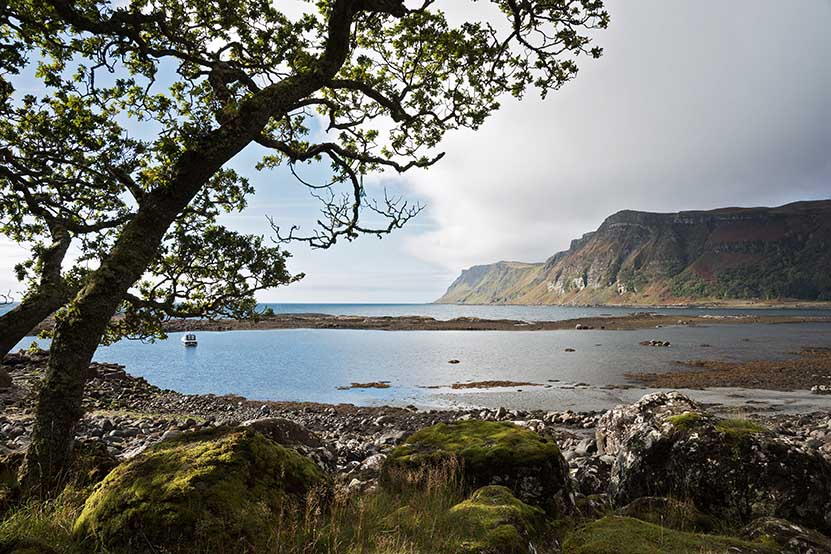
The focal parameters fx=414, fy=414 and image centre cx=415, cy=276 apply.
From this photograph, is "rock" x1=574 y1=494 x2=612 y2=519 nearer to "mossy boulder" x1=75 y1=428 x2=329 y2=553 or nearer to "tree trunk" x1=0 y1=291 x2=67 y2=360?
"mossy boulder" x1=75 y1=428 x2=329 y2=553

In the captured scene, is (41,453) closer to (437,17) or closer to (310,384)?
(437,17)

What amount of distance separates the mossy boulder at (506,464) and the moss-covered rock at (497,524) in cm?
149

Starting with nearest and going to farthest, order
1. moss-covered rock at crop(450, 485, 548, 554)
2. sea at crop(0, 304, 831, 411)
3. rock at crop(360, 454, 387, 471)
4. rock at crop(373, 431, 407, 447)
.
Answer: moss-covered rock at crop(450, 485, 548, 554) → rock at crop(360, 454, 387, 471) → rock at crop(373, 431, 407, 447) → sea at crop(0, 304, 831, 411)

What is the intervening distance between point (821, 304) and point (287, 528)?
253m

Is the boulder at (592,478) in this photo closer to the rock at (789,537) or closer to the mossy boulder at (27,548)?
the rock at (789,537)

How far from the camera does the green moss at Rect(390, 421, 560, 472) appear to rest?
7.33m

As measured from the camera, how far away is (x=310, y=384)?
34.9 m

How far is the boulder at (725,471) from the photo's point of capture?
6.80 metres

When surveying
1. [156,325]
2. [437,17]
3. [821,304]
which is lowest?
[821,304]

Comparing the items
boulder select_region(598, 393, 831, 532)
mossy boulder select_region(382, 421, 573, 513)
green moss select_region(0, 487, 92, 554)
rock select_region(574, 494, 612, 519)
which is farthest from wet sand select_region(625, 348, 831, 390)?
green moss select_region(0, 487, 92, 554)

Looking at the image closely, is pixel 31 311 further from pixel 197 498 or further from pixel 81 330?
pixel 197 498

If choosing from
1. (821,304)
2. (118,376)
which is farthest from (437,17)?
(821,304)

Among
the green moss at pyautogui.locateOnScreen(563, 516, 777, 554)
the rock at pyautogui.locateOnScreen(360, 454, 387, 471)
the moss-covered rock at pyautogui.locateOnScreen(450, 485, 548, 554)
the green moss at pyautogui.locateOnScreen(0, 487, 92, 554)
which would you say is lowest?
the rock at pyautogui.locateOnScreen(360, 454, 387, 471)

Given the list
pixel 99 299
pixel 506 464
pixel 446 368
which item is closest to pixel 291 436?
pixel 506 464
